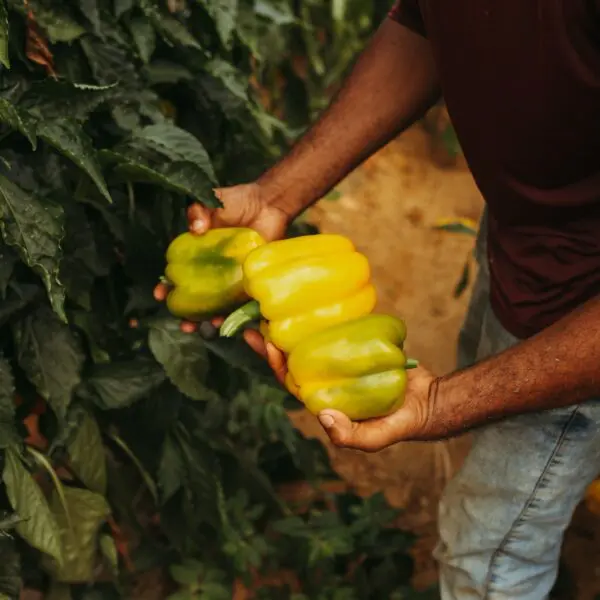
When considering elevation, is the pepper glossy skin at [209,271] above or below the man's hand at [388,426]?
above

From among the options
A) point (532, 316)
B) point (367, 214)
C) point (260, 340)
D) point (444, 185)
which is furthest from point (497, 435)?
point (444, 185)

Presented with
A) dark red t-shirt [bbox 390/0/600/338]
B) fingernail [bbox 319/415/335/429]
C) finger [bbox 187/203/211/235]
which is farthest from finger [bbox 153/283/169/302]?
dark red t-shirt [bbox 390/0/600/338]

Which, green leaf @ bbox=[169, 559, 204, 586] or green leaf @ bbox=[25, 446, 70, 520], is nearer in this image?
green leaf @ bbox=[25, 446, 70, 520]

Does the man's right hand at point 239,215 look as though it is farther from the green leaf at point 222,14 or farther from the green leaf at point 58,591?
the green leaf at point 58,591

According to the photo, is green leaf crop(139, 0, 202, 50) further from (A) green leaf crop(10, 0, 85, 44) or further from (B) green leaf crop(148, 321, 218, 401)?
(B) green leaf crop(148, 321, 218, 401)

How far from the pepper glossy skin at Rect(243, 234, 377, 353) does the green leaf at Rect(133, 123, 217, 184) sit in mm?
179

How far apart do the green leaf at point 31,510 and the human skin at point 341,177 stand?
0.35 meters

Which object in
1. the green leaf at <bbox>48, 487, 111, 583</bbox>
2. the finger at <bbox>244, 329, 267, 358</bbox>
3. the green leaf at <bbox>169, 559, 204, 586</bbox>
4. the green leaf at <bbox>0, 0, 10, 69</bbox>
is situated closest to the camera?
the green leaf at <bbox>0, 0, 10, 69</bbox>

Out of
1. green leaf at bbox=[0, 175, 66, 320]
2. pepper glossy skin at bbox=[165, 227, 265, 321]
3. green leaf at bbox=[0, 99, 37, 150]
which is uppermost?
green leaf at bbox=[0, 99, 37, 150]

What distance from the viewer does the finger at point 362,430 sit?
1192 millimetres

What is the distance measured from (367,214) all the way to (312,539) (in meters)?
1.72

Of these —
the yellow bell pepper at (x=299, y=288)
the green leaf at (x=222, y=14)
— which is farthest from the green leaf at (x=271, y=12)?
the yellow bell pepper at (x=299, y=288)

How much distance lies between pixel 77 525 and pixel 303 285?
613mm

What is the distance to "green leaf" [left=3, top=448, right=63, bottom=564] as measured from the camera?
1327mm
